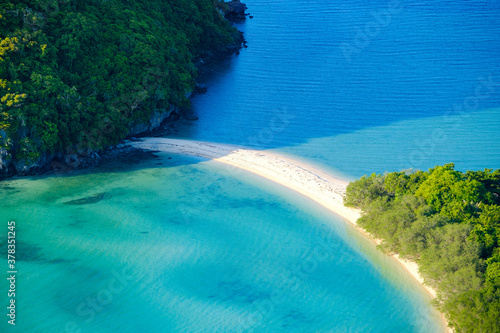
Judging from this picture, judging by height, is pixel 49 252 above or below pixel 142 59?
below

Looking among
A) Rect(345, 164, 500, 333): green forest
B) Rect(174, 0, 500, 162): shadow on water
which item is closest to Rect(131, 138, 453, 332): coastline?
Rect(345, 164, 500, 333): green forest

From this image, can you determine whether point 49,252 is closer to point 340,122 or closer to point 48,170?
point 48,170

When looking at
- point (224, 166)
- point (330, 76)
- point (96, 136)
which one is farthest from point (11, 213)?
point (330, 76)

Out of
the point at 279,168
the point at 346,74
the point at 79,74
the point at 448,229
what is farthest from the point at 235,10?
the point at 448,229

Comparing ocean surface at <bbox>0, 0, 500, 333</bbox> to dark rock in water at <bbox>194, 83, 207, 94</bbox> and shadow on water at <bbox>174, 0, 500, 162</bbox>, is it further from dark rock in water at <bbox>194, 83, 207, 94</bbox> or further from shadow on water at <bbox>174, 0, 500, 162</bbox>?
dark rock in water at <bbox>194, 83, 207, 94</bbox>

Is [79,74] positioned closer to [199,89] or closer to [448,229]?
[199,89]

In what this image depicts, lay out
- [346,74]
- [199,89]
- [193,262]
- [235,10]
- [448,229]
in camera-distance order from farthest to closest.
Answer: [235,10]
[346,74]
[199,89]
[193,262]
[448,229]
